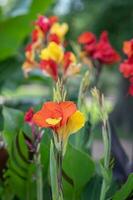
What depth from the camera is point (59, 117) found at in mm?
850

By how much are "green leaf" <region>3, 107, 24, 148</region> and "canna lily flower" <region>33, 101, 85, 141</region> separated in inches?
16.1

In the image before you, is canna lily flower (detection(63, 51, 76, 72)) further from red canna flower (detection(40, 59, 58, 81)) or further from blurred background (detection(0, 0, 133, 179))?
blurred background (detection(0, 0, 133, 179))

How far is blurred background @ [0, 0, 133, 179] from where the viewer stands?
240 cm

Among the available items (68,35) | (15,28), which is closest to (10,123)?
(15,28)

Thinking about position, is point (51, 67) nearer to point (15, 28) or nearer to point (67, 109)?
point (67, 109)

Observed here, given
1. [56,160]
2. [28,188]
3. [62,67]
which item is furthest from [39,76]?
[56,160]

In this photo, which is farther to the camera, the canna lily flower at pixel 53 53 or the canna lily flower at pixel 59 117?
the canna lily flower at pixel 53 53

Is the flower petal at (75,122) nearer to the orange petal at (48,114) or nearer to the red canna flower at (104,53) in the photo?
the orange petal at (48,114)

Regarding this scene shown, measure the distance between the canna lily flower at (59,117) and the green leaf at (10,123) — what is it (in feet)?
1.35

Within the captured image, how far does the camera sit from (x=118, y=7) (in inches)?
364

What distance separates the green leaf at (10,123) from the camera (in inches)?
50.0

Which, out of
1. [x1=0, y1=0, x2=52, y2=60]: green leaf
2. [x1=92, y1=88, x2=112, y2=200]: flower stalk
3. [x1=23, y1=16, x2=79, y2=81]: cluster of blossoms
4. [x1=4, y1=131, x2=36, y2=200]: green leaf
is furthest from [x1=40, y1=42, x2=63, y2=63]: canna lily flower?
[x1=0, y1=0, x2=52, y2=60]: green leaf

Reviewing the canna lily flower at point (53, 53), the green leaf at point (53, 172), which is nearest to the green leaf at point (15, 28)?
the canna lily flower at point (53, 53)

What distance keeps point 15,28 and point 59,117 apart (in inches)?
62.0
